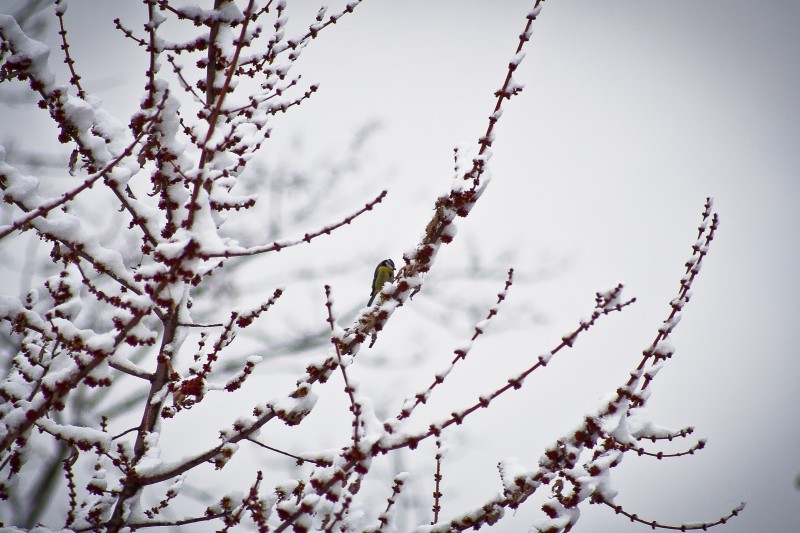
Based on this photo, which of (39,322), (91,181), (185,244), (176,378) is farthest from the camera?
(176,378)

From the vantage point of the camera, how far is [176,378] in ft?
7.32

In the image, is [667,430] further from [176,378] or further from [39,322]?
[39,322]

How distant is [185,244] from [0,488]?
1.73m

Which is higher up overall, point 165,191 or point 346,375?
point 165,191

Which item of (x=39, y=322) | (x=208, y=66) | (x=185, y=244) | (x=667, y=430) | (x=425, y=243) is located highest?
(x=208, y=66)

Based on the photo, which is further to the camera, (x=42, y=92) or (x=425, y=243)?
(x=425, y=243)

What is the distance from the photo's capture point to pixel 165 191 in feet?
6.93

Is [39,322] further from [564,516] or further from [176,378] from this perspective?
[564,516]

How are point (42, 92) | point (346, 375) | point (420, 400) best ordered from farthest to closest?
point (42, 92) < point (420, 400) < point (346, 375)

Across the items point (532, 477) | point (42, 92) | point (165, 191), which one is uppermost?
point (42, 92)

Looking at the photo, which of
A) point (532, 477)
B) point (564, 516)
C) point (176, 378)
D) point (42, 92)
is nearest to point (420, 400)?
point (532, 477)

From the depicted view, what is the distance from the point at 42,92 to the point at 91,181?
35.6 inches

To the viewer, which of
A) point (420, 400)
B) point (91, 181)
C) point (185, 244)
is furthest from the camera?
point (420, 400)

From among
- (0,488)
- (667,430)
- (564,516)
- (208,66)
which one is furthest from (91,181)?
(667,430)
